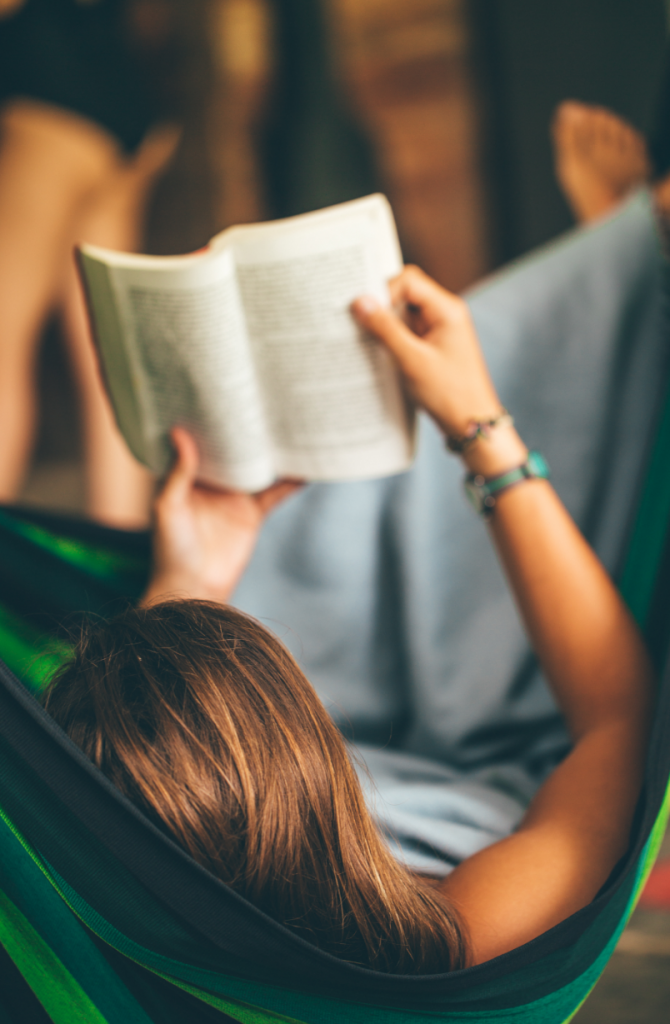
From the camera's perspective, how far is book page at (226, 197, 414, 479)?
0.51 m

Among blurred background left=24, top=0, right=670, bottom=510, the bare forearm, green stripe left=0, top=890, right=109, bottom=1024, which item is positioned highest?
blurred background left=24, top=0, right=670, bottom=510

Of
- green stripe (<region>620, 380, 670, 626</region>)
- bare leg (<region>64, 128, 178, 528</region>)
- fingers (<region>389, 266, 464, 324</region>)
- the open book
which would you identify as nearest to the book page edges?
the open book

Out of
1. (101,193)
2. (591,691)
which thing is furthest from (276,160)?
(591,691)

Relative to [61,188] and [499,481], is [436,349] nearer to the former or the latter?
[499,481]

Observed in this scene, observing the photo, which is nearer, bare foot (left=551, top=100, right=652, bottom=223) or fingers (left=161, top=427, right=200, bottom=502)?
fingers (left=161, top=427, right=200, bottom=502)

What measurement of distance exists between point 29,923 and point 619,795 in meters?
0.35

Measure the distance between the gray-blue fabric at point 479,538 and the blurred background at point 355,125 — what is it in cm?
90

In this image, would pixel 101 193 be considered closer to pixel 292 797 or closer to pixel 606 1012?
pixel 292 797

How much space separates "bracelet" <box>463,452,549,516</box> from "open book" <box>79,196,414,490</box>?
0.23 ft

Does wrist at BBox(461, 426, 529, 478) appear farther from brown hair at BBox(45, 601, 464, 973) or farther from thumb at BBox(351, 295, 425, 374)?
brown hair at BBox(45, 601, 464, 973)

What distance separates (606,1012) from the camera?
0.67 m

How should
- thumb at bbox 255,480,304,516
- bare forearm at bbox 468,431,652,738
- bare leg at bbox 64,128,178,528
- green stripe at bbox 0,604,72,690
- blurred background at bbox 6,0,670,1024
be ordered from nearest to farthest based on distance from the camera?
bare forearm at bbox 468,431,652,738 → green stripe at bbox 0,604,72,690 → thumb at bbox 255,480,304,516 → bare leg at bbox 64,128,178,528 → blurred background at bbox 6,0,670,1024

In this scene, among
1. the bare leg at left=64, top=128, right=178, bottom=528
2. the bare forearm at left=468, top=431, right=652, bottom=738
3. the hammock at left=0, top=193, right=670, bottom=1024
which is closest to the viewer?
the hammock at left=0, top=193, right=670, bottom=1024

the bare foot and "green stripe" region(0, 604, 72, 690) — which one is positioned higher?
the bare foot
